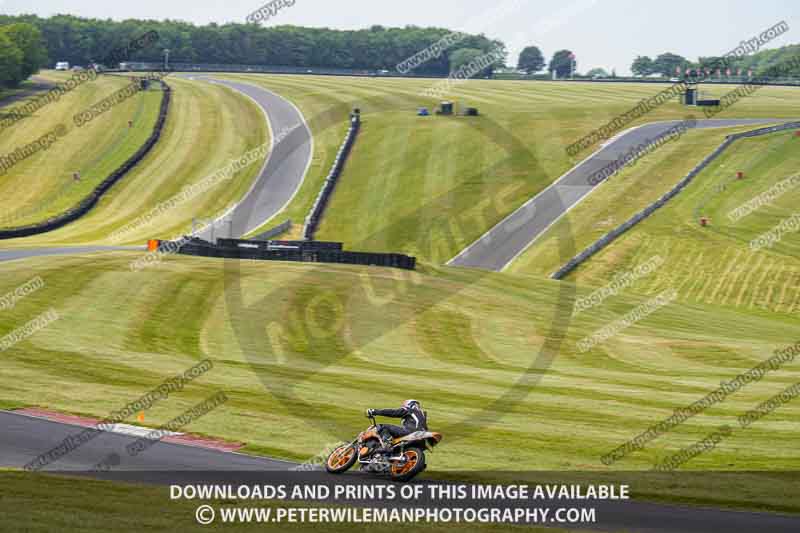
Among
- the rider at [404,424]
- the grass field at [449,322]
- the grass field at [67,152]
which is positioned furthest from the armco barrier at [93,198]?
the rider at [404,424]

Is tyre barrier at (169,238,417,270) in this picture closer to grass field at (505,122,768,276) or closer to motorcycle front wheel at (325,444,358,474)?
grass field at (505,122,768,276)

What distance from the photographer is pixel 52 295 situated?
147ft

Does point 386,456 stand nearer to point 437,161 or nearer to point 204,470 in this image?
point 204,470

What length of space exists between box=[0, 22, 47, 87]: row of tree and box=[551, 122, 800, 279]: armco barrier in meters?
98.8

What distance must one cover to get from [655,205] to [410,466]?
65303 mm

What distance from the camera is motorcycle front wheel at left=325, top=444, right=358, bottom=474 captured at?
21.4m

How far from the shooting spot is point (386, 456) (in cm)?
2112

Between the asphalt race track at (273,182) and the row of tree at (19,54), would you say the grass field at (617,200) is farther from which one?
the row of tree at (19,54)

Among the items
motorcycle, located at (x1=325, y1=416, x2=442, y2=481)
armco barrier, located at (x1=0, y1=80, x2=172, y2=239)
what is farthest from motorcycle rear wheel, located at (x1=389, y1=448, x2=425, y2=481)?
armco barrier, located at (x1=0, y1=80, x2=172, y2=239)

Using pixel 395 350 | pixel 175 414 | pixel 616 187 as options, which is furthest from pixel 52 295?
pixel 616 187

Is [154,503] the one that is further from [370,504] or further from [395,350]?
[395,350]

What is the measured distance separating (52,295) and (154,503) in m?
28.4

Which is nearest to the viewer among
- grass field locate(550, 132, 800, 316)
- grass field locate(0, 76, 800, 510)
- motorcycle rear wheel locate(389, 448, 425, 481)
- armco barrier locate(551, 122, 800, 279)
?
motorcycle rear wheel locate(389, 448, 425, 481)

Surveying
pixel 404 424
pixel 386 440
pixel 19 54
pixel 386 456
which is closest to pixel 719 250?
pixel 404 424
